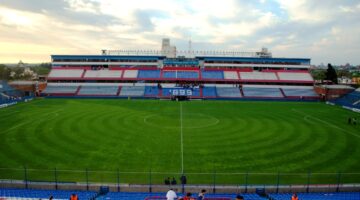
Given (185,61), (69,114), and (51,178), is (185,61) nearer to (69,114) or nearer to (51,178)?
(69,114)

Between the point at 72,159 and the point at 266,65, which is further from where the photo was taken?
the point at 266,65

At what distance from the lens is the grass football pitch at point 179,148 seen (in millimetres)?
20938

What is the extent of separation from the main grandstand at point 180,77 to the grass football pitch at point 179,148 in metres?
30.7

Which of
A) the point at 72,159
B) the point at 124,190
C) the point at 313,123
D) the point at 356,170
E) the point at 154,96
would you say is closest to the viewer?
the point at 124,190

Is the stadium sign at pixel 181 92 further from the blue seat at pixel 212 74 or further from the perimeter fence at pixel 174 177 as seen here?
the perimeter fence at pixel 174 177

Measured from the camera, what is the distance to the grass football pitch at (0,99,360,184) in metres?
20.9

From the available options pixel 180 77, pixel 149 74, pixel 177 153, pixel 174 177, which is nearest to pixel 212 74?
pixel 180 77

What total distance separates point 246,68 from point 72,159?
7097cm

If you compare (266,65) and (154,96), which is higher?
(266,65)

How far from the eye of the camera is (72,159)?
23.6 m

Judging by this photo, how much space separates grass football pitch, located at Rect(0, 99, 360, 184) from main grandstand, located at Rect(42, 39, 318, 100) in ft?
101

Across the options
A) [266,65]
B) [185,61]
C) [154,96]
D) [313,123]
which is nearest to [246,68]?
[266,65]

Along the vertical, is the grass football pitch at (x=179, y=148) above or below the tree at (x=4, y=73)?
below

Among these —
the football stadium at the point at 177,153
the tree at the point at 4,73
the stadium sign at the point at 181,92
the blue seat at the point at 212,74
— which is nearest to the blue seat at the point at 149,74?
the stadium sign at the point at 181,92
